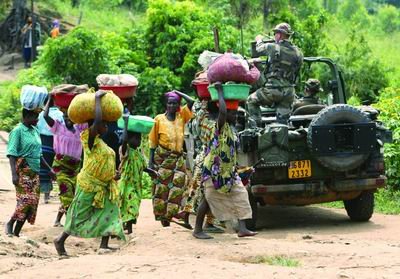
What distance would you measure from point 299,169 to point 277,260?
2.74 metres

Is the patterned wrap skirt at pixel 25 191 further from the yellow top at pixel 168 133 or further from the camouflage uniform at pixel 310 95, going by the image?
the camouflage uniform at pixel 310 95

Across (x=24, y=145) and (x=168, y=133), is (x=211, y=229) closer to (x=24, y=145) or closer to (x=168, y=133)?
(x=168, y=133)

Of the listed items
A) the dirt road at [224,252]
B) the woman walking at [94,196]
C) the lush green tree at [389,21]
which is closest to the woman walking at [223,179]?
the dirt road at [224,252]

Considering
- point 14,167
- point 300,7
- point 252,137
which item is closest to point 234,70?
point 252,137

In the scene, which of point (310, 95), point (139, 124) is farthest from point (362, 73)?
point (139, 124)

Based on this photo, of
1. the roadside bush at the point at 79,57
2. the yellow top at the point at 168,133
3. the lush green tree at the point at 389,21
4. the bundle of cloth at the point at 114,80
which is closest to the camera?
the bundle of cloth at the point at 114,80

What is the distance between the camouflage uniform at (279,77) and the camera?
9711 mm

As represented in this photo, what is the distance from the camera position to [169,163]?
9.02 meters

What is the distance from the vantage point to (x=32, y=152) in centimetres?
804

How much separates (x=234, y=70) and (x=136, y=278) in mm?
2659

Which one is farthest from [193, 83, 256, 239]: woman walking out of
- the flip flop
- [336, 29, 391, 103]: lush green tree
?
[336, 29, 391, 103]: lush green tree

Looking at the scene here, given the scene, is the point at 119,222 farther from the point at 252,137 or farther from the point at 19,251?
the point at 252,137

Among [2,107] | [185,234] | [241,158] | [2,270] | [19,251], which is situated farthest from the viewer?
[2,107]

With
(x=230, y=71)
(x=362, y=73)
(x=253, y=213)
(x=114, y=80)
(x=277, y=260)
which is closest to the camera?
(x=277, y=260)
